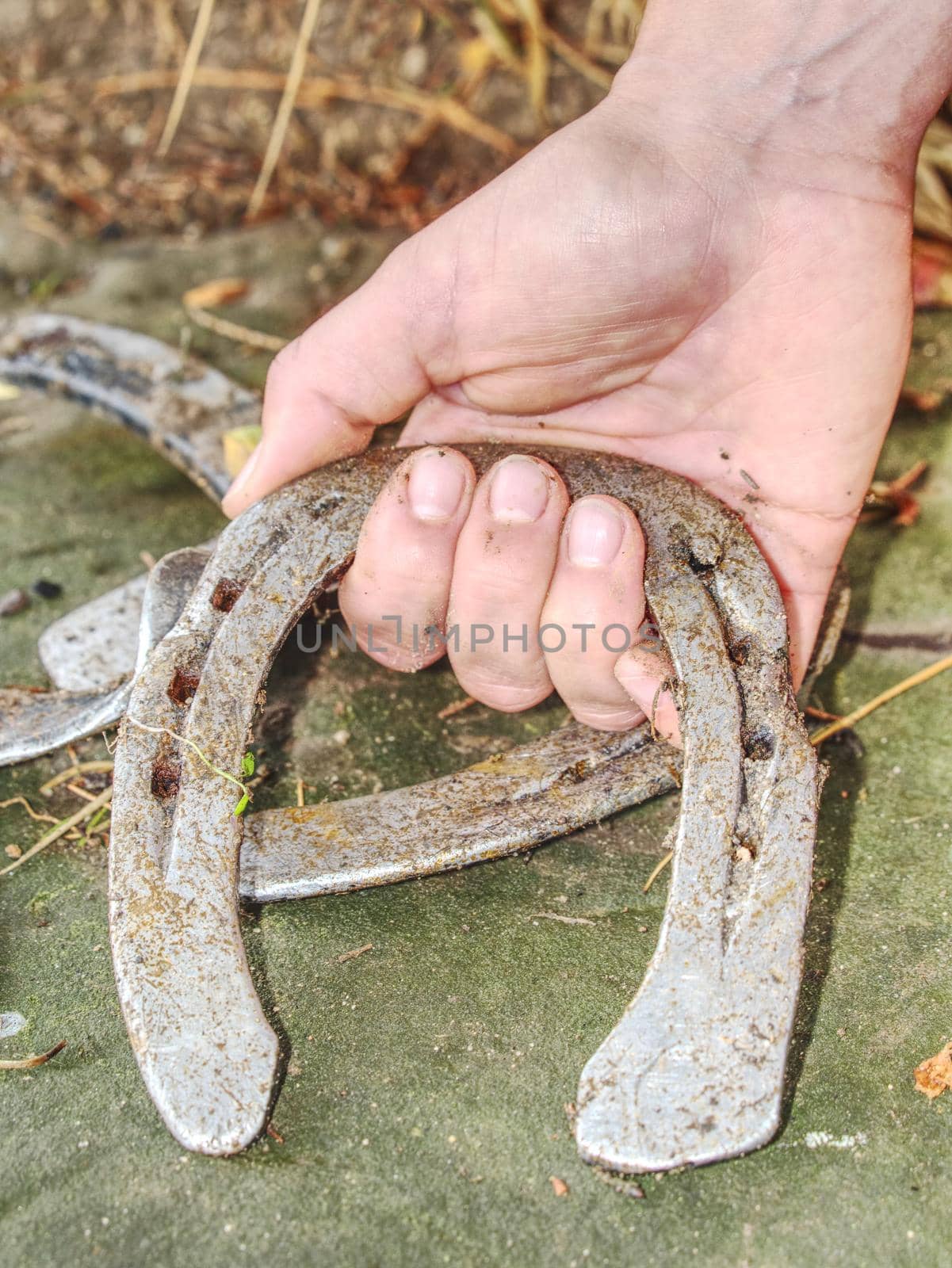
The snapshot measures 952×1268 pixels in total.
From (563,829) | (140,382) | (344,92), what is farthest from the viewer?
(344,92)

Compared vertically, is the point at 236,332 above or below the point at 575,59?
below

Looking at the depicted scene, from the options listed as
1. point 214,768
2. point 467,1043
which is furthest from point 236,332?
point 467,1043

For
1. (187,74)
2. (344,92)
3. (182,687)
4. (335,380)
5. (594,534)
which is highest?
(187,74)

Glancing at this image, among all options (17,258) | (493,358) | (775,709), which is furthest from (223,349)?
(775,709)

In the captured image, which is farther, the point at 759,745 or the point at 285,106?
the point at 285,106

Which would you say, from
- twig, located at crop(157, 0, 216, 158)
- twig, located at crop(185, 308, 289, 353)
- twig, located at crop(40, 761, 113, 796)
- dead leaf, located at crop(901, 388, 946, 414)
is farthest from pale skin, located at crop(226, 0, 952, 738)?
twig, located at crop(157, 0, 216, 158)

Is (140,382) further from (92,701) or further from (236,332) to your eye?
(92,701)

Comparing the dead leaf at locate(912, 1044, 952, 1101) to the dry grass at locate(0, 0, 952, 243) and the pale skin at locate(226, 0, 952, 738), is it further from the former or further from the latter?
the dry grass at locate(0, 0, 952, 243)
